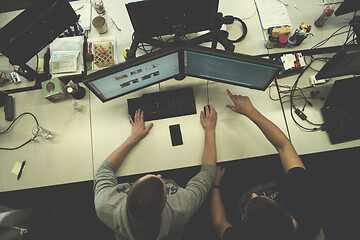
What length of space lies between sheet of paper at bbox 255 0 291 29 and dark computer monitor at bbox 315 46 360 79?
0.56 metres

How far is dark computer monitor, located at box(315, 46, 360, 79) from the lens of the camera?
1073mm

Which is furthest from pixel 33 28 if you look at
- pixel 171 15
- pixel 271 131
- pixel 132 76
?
pixel 271 131

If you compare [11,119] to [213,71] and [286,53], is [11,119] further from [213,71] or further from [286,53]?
[286,53]

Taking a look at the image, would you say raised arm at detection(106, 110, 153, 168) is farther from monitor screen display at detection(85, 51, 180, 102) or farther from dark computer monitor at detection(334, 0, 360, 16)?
dark computer monitor at detection(334, 0, 360, 16)

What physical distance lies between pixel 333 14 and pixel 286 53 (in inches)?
20.5

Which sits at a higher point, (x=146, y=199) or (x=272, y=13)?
(x=272, y=13)

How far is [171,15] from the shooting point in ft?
4.39

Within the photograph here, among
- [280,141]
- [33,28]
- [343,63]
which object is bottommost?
[280,141]

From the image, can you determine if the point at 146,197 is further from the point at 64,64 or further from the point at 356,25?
the point at 356,25

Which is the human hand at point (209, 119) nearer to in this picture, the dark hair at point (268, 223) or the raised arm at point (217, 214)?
the raised arm at point (217, 214)

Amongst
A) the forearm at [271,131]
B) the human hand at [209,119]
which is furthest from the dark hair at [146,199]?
the forearm at [271,131]

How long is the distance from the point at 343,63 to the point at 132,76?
1195mm

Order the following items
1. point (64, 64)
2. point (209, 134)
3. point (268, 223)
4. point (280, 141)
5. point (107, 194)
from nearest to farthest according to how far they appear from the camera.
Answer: point (268, 223)
point (107, 194)
point (280, 141)
point (209, 134)
point (64, 64)

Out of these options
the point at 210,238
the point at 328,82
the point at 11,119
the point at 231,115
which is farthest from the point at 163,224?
the point at 328,82
